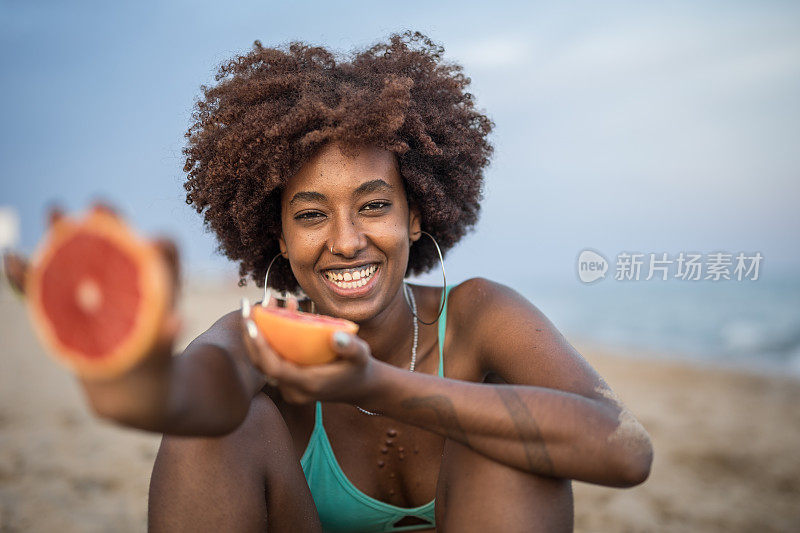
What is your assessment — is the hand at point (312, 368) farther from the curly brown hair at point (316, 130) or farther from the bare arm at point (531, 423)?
the curly brown hair at point (316, 130)

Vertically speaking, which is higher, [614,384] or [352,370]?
[352,370]

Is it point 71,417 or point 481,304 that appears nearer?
point 481,304

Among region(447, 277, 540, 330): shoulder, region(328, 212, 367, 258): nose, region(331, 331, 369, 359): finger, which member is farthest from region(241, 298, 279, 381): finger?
region(447, 277, 540, 330): shoulder

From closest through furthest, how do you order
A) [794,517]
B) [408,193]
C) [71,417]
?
1. [408,193]
2. [794,517]
3. [71,417]

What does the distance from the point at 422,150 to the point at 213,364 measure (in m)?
1.57

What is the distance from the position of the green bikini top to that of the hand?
1.20m

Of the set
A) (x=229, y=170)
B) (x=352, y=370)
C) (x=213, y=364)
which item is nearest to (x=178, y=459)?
(x=213, y=364)

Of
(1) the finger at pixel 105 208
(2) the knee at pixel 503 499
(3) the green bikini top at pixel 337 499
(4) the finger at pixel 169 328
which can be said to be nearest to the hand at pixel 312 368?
(4) the finger at pixel 169 328

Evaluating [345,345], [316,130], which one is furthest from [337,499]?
[316,130]

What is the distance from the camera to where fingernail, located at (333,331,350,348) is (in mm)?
1780

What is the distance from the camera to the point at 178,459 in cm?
238

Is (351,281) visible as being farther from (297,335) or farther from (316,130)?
(297,335)

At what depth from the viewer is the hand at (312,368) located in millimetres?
1806

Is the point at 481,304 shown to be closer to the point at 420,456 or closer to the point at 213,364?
the point at 420,456
